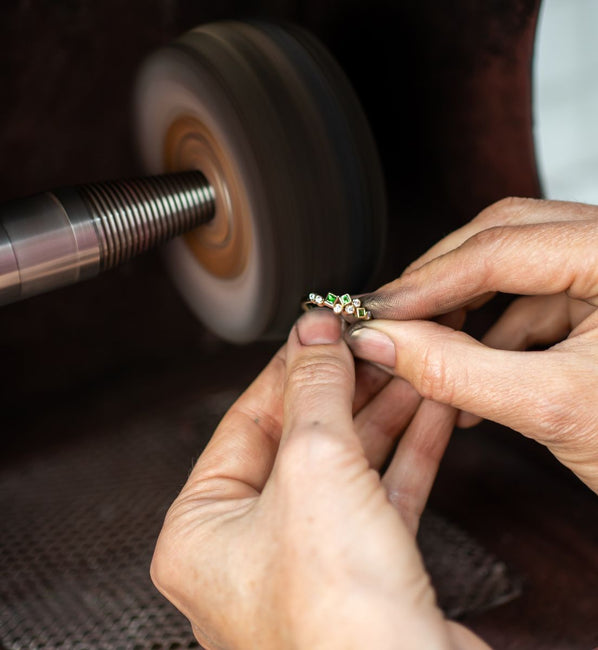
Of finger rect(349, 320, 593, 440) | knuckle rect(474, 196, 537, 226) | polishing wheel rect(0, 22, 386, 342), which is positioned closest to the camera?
finger rect(349, 320, 593, 440)

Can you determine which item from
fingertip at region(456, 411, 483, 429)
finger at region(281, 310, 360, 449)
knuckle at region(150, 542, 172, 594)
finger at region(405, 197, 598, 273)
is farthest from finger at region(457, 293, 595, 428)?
knuckle at region(150, 542, 172, 594)

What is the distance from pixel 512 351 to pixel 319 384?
0.14 m

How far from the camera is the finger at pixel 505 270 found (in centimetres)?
48

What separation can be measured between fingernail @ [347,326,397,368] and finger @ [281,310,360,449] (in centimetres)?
1

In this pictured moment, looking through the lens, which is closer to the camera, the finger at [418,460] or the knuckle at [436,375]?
the knuckle at [436,375]

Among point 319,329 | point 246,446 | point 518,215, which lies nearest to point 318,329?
point 319,329

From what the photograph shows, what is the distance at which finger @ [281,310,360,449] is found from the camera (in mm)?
397

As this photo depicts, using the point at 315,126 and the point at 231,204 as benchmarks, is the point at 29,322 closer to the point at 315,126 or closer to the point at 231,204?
the point at 231,204

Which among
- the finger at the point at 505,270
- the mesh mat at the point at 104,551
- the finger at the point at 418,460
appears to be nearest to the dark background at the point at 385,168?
the mesh mat at the point at 104,551

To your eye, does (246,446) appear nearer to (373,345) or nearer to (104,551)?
(373,345)

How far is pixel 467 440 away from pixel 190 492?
0.48 meters

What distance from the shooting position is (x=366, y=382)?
61 cm

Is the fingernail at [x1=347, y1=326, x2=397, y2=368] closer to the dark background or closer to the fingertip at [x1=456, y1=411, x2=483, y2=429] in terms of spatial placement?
the fingertip at [x1=456, y1=411, x2=483, y2=429]

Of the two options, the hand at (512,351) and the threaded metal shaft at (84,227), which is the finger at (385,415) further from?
the threaded metal shaft at (84,227)
